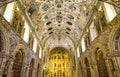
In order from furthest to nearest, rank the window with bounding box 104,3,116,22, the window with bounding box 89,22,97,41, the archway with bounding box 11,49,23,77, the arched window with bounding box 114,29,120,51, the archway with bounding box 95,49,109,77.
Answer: the window with bounding box 89,22,97,41, the archway with bounding box 95,49,109,77, the archway with bounding box 11,49,23,77, the window with bounding box 104,3,116,22, the arched window with bounding box 114,29,120,51

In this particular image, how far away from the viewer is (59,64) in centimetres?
2669

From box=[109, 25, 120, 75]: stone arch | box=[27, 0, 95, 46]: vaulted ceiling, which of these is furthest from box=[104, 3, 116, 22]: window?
box=[27, 0, 95, 46]: vaulted ceiling

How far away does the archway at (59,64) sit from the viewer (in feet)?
83.0

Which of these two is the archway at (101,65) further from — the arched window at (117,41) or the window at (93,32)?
the arched window at (117,41)

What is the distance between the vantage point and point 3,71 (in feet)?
24.5

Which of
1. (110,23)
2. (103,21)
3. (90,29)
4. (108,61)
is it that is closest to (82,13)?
(90,29)

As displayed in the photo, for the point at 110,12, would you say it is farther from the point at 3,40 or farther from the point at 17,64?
the point at 17,64

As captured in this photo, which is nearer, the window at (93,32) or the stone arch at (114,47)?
the stone arch at (114,47)

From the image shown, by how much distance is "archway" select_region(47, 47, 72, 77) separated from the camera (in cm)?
2530

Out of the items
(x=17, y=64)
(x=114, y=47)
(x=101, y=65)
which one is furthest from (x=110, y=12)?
(x=17, y=64)

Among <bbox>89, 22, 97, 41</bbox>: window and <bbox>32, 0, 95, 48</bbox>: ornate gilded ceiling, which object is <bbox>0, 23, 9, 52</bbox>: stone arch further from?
<bbox>89, 22, 97, 41</bbox>: window

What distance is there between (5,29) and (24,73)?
16.8ft

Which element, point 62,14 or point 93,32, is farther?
point 62,14

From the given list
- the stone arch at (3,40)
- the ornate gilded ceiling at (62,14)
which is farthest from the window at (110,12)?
the stone arch at (3,40)
